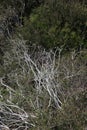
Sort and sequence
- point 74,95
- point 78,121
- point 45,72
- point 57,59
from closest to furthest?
point 78,121
point 74,95
point 45,72
point 57,59

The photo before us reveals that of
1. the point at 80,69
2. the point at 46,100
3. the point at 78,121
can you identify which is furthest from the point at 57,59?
the point at 78,121

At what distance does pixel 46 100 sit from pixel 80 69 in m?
0.90

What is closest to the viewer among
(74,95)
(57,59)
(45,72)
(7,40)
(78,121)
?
(78,121)

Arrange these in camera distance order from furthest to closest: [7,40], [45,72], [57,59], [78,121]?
[7,40] < [57,59] < [45,72] < [78,121]

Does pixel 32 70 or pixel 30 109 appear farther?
pixel 32 70

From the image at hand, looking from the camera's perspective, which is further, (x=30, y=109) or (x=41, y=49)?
(x=41, y=49)

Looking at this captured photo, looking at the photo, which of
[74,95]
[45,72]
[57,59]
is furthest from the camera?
[57,59]

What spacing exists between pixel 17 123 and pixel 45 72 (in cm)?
85

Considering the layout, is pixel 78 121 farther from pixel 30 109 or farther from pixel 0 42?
pixel 0 42

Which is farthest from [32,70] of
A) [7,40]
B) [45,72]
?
[7,40]

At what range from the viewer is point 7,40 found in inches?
282

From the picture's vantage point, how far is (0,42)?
7.18m

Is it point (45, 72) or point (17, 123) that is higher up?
point (45, 72)

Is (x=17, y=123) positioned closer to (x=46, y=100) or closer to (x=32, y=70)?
(x=46, y=100)
